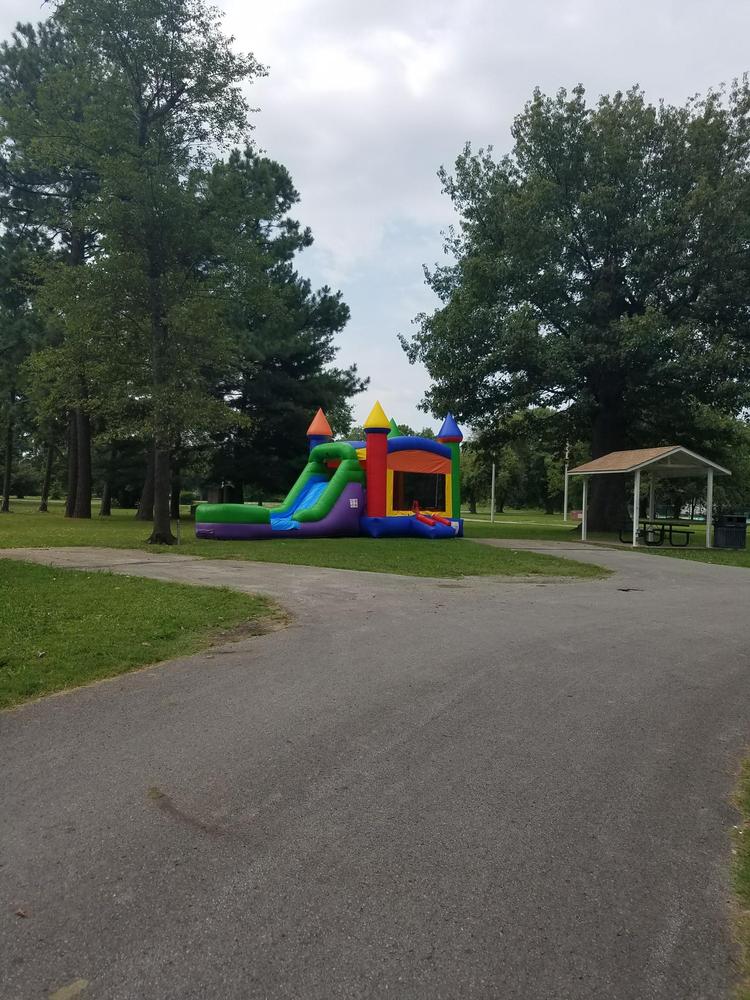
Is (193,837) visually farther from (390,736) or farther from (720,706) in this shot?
(720,706)

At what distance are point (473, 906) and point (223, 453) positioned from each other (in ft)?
114

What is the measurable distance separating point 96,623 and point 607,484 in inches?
989

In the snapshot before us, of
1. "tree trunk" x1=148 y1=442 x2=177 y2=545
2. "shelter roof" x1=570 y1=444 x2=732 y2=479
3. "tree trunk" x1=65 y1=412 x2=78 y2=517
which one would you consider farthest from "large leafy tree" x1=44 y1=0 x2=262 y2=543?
"tree trunk" x1=65 y1=412 x2=78 y2=517

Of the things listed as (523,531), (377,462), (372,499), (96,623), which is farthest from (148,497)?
(96,623)

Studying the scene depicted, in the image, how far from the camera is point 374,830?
10.9 ft

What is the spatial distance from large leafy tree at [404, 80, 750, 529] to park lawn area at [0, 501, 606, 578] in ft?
28.2

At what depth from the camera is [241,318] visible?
27.6 metres

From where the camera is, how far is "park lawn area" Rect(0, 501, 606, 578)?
49.2 ft

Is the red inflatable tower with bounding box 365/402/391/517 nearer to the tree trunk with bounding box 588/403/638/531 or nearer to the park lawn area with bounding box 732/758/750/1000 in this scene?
the tree trunk with bounding box 588/403/638/531

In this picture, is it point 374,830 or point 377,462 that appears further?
point 377,462

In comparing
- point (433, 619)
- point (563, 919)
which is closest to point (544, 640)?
point (433, 619)

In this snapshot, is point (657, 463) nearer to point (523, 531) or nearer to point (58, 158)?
point (523, 531)

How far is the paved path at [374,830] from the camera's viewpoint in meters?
2.42

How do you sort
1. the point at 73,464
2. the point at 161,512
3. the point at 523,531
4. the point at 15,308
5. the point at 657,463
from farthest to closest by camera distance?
the point at 73,464 < the point at 523,531 < the point at 15,308 < the point at 657,463 < the point at 161,512
